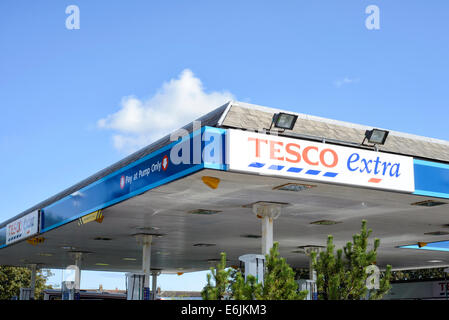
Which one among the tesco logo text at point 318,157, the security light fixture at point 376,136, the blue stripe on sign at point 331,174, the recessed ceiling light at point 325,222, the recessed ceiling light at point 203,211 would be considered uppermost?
the security light fixture at point 376,136

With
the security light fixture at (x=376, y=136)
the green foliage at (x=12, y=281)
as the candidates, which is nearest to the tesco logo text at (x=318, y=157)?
the security light fixture at (x=376, y=136)

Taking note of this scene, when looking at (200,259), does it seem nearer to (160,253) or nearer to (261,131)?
(160,253)

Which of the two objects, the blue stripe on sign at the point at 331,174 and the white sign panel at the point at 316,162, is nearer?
the white sign panel at the point at 316,162

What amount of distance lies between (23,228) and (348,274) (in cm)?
2077

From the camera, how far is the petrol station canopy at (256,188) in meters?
14.6

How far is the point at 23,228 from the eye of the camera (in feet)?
92.6

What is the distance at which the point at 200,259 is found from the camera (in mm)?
39938

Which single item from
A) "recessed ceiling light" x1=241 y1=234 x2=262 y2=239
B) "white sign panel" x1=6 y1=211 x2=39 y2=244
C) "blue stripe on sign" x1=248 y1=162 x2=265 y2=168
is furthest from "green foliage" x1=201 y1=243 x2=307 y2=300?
"white sign panel" x1=6 y1=211 x2=39 y2=244

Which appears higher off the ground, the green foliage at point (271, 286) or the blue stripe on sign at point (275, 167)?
the blue stripe on sign at point (275, 167)

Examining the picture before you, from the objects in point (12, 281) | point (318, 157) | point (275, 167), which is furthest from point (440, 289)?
point (12, 281)

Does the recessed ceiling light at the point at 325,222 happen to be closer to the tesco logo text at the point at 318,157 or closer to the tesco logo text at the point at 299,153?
the tesco logo text at the point at 318,157

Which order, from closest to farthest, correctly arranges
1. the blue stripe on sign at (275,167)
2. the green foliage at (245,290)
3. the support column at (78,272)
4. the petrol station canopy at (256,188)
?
the green foliage at (245,290), the blue stripe on sign at (275,167), the petrol station canopy at (256,188), the support column at (78,272)
